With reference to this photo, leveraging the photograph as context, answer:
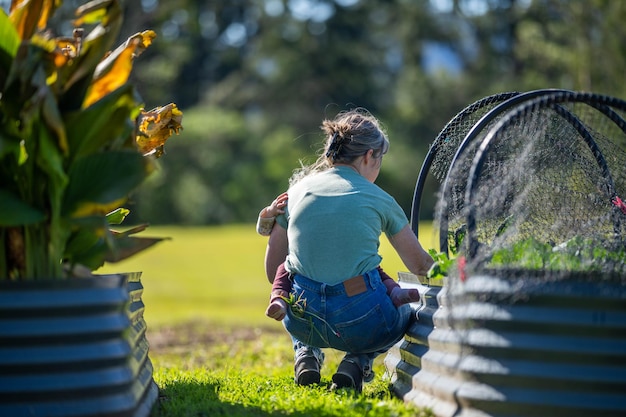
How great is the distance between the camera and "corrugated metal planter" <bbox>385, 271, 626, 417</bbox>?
3082mm

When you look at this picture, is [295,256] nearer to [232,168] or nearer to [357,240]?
[357,240]

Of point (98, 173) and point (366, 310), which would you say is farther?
point (366, 310)

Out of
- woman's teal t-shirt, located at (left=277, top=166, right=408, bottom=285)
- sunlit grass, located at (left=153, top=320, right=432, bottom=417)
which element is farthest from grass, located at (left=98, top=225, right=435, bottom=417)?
woman's teal t-shirt, located at (left=277, top=166, right=408, bottom=285)

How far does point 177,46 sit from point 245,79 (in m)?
3.98

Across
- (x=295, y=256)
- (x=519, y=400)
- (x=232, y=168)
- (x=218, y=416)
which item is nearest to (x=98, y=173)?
(x=218, y=416)

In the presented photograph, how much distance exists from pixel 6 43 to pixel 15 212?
23.3 inches

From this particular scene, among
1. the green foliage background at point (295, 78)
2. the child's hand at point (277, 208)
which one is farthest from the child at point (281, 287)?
the green foliage background at point (295, 78)

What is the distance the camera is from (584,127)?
4.60 metres

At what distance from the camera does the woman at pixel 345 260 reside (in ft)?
13.8

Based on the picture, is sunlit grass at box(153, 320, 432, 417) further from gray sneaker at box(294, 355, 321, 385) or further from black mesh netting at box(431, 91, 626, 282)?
black mesh netting at box(431, 91, 626, 282)

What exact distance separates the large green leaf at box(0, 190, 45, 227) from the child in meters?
1.37

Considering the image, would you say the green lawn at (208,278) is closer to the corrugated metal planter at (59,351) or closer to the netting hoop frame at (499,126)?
the netting hoop frame at (499,126)

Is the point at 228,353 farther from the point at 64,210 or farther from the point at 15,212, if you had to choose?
the point at 15,212

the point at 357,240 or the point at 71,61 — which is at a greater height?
the point at 71,61
